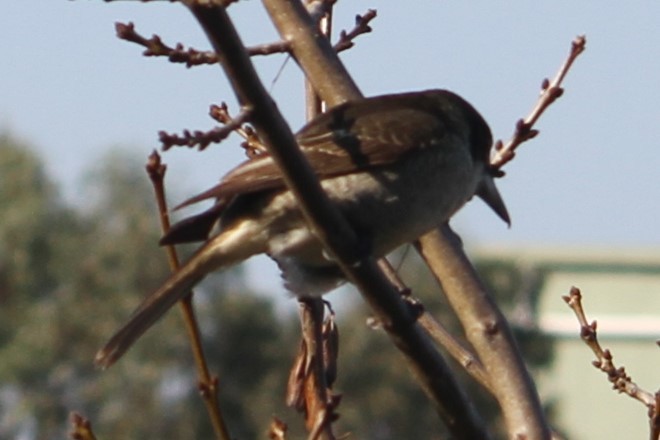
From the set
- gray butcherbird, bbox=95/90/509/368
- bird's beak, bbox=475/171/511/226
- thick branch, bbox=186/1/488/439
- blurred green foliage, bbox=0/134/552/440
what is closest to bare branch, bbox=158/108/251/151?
thick branch, bbox=186/1/488/439

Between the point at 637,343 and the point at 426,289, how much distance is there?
12.1 m

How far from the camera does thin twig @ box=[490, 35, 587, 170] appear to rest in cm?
417

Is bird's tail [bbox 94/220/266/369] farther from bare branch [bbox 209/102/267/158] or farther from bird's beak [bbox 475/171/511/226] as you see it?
bird's beak [bbox 475/171/511/226]

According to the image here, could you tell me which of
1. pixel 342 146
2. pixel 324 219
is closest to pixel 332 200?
pixel 342 146

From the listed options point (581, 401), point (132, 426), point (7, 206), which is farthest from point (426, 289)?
point (581, 401)

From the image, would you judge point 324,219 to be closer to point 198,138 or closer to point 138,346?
point 198,138

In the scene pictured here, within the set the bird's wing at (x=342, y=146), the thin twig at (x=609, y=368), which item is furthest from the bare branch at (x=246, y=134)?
the thin twig at (x=609, y=368)

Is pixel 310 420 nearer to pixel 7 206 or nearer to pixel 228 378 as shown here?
pixel 228 378

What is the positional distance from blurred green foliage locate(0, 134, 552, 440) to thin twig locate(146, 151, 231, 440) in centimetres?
2791

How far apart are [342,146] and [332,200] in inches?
12.9

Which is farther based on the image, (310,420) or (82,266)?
(82,266)

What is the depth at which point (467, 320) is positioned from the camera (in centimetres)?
377

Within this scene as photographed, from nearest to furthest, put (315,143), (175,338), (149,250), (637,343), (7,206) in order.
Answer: (315,143) → (175,338) → (149,250) → (7,206) → (637,343)

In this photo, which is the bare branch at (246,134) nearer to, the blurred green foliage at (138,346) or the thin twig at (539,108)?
the thin twig at (539,108)
